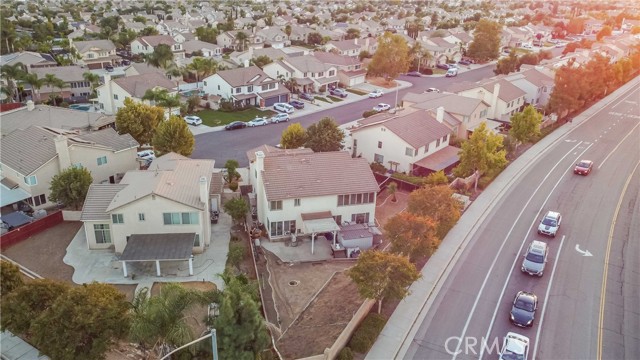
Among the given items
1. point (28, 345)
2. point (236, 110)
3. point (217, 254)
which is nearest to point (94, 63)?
point (236, 110)

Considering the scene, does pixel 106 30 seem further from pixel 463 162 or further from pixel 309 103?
pixel 463 162

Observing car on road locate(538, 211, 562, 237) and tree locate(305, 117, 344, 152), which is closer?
car on road locate(538, 211, 562, 237)

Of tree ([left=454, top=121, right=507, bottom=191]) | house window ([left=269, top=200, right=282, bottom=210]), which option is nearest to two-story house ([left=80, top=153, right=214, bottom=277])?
house window ([left=269, top=200, right=282, bottom=210])

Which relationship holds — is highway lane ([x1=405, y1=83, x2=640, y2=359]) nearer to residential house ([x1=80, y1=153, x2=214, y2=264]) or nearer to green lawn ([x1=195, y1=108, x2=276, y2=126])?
residential house ([x1=80, y1=153, x2=214, y2=264])

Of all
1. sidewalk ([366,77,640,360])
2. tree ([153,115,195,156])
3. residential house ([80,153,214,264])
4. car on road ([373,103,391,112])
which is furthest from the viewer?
car on road ([373,103,391,112])

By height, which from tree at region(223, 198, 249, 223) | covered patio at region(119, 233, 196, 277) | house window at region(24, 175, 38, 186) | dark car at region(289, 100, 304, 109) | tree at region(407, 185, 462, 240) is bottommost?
dark car at region(289, 100, 304, 109)

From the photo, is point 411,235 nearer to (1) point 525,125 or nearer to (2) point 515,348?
(2) point 515,348
